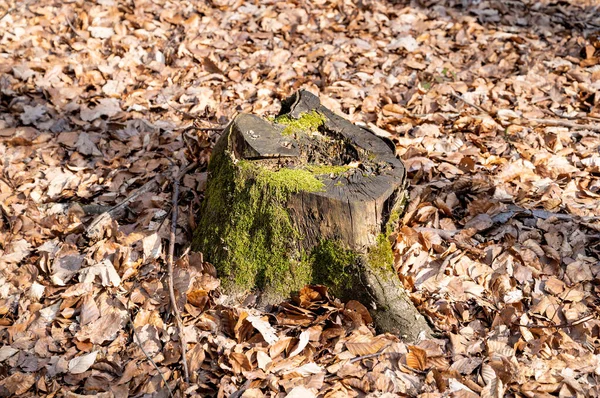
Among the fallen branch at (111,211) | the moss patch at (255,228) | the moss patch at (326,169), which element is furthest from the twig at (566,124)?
the fallen branch at (111,211)

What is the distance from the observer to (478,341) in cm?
326

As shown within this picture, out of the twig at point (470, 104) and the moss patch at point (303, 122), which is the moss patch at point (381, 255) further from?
the twig at point (470, 104)

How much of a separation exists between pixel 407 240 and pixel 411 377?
106cm

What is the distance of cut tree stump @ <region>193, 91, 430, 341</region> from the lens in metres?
3.19

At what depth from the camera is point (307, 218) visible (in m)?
3.21

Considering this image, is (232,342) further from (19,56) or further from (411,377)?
(19,56)

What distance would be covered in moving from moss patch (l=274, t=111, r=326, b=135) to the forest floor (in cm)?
95

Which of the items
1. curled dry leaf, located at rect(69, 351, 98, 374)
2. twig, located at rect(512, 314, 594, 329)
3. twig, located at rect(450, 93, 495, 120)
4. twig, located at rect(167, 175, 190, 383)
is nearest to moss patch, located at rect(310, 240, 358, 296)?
twig, located at rect(167, 175, 190, 383)

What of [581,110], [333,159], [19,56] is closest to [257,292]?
[333,159]

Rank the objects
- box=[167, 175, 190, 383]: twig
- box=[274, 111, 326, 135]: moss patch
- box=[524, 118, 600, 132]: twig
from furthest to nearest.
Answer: box=[524, 118, 600, 132]: twig, box=[274, 111, 326, 135]: moss patch, box=[167, 175, 190, 383]: twig

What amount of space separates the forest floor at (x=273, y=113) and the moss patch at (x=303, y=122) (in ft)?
3.13

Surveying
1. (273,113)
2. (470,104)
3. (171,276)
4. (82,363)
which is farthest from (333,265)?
(470,104)

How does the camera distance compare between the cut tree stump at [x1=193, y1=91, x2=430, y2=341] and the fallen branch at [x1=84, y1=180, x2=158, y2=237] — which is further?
the fallen branch at [x1=84, y1=180, x2=158, y2=237]

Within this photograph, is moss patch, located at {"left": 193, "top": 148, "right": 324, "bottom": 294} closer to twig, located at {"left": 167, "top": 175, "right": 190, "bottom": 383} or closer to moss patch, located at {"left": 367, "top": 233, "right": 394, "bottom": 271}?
twig, located at {"left": 167, "top": 175, "right": 190, "bottom": 383}
